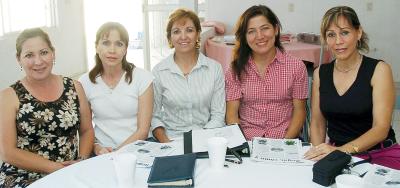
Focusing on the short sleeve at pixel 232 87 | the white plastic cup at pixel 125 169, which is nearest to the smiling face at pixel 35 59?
the white plastic cup at pixel 125 169

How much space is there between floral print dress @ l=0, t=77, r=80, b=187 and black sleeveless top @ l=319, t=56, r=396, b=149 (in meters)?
1.17

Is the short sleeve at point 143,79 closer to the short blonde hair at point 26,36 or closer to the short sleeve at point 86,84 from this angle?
the short sleeve at point 86,84

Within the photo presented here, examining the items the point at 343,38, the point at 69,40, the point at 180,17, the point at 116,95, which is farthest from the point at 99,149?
the point at 69,40

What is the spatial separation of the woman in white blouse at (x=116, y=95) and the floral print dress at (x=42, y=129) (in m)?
0.18

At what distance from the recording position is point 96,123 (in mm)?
2061

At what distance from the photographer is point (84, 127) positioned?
1.94 m

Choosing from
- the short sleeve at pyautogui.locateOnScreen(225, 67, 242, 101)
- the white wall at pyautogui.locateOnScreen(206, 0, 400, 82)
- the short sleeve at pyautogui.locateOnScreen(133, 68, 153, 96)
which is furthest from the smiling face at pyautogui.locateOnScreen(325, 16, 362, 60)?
the white wall at pyautogui.locateOnScreen(206, 0, 400, 82)

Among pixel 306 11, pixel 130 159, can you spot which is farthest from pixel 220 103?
pixel 306 11

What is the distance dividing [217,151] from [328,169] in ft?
1.12

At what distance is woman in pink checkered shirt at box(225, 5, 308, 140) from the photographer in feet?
6.91

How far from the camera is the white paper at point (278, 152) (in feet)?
4.63

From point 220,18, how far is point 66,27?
7.50 ft

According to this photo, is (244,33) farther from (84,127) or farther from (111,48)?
(84,127)

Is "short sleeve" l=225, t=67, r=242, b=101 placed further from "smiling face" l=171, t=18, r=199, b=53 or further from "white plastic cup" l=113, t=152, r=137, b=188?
"white plastic cup" l=113, t=152, r=137, b=188
